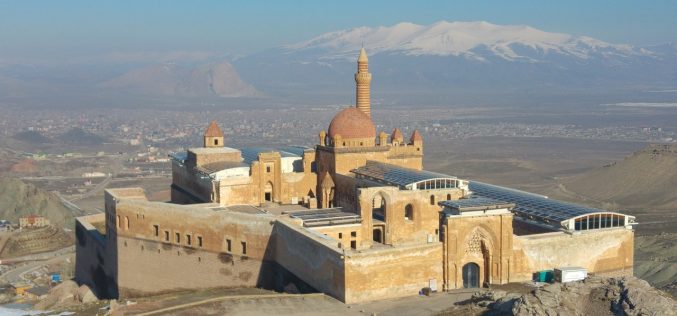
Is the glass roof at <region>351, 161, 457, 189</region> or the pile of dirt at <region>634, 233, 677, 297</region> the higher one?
the glass roof at <region>351, 161, 457, 189</region>

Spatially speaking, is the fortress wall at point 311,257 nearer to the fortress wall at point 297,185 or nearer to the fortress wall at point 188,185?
the fortress wall at point 297,185

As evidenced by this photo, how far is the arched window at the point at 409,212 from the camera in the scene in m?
40.5

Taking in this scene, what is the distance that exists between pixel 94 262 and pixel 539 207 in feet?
80.8

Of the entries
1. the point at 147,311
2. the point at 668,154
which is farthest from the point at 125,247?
the point at 668,154

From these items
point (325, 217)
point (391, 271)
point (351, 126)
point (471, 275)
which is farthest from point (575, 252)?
point (351, 126)

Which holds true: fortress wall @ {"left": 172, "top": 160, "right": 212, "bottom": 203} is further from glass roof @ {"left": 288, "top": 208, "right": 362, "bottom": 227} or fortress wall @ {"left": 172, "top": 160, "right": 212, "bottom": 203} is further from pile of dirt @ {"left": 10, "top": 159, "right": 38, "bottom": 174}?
pile of dirt @ {"left": 10, "top": 159, "right": 38, "bottom": 174}

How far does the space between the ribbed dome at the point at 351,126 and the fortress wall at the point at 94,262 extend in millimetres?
13431

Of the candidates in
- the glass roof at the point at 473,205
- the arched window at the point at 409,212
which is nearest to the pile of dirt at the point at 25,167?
the arched window at the point at 409,212

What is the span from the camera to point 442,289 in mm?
33719

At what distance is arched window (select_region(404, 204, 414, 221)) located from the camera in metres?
40.5

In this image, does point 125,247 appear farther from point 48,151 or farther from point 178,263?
point 48,151

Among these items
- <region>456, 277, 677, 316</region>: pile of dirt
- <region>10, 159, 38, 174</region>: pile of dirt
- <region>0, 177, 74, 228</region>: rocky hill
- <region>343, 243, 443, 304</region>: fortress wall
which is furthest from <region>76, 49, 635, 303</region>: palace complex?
<region>10, 159, 38, 174</region>: pile of dirt

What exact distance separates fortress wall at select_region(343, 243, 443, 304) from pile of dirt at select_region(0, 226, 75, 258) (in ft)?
168

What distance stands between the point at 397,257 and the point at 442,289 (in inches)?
105
